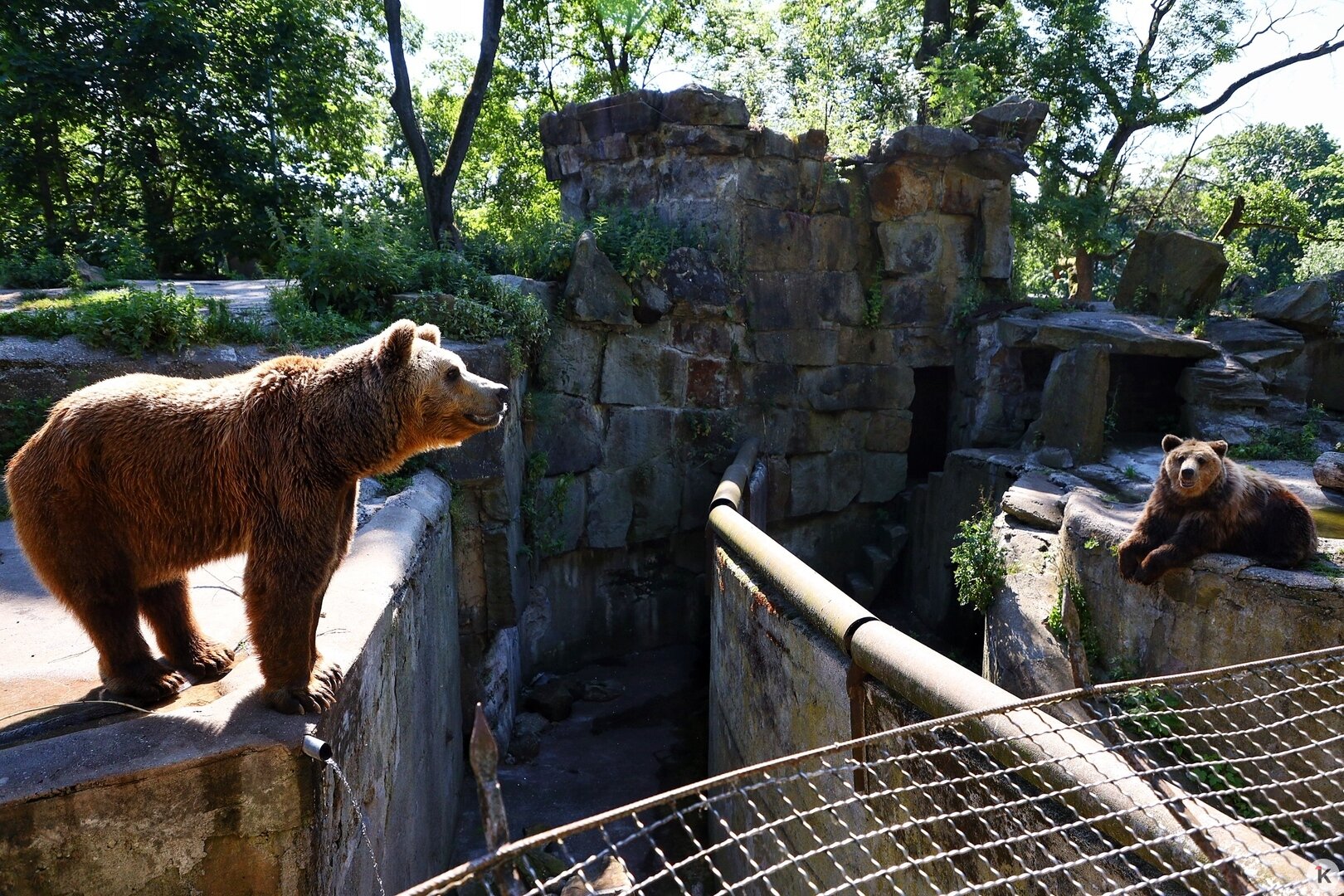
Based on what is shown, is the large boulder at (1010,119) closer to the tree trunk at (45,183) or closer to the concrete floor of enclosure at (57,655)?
the concrete floor of enclosure at (57,655)

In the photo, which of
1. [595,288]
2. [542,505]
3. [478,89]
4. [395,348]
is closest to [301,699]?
[395,348]

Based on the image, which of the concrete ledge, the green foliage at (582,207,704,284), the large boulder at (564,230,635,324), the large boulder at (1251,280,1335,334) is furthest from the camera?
the large boulder at (1251,280,1335,334)

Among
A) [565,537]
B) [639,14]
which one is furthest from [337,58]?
[565,537]

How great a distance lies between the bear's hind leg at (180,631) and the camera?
2.75 m

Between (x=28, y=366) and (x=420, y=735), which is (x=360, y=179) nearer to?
(x=28, y=366)

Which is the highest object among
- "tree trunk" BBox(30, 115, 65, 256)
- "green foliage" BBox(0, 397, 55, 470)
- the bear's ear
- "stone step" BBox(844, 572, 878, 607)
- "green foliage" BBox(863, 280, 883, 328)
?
"tree trunk" BBox(30, 115, 65, 256)

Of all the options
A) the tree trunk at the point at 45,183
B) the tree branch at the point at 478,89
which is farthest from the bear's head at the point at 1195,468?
the tree trunk at the point at 45,183

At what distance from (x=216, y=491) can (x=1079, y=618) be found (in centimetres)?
533

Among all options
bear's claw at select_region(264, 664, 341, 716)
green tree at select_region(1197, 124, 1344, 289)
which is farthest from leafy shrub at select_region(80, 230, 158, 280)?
green tree at select_region(1197, 124, 1344, 289)

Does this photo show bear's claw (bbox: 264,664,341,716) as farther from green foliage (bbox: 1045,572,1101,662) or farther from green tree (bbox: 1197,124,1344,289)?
green tree (bbox: 1197,124,1344,289)

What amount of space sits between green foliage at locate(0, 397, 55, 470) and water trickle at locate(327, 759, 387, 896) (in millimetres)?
3241

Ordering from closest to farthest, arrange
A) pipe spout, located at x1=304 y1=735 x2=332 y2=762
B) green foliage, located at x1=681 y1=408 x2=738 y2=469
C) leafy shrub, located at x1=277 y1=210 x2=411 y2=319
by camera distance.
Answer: pipe spout, located at x1=304 y1=735 x2=332 y2=762, leafy shrub, located at x1=277 y1=210 x2=411 y2=319, green foliage, located at x1=681 y1=408 x2=738 y2=469

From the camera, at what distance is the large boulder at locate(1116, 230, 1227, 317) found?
10219mm

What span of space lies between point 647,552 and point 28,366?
5.75 meters
